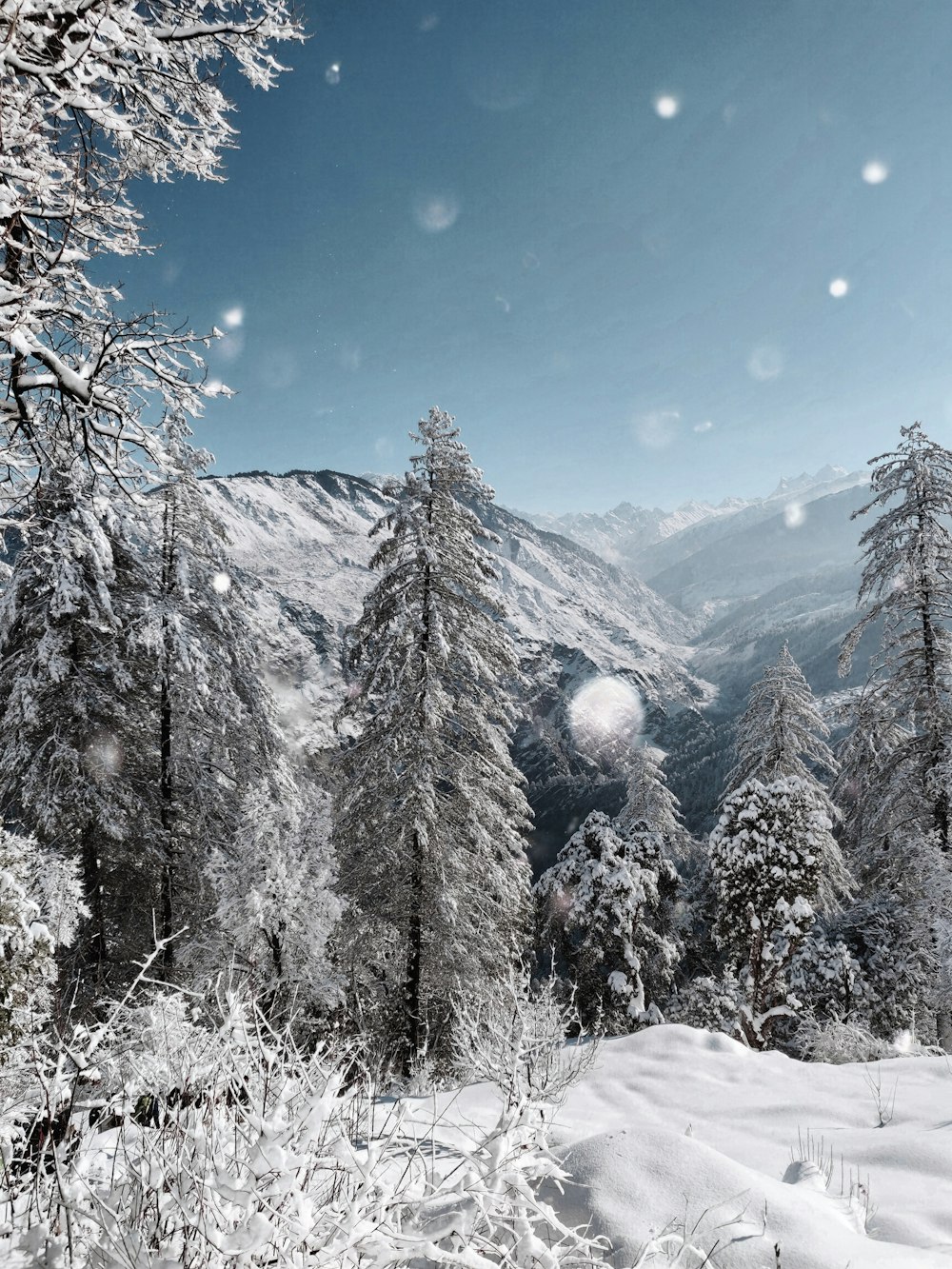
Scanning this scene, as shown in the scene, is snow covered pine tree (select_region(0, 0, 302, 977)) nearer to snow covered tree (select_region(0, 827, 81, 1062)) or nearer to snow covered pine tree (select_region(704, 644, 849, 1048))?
snow covered tree (select_region(0, 827, 81, 1062))

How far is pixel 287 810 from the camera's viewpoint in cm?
1370

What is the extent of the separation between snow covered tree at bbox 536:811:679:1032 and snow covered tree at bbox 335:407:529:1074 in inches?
208

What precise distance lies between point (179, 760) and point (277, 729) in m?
2.60

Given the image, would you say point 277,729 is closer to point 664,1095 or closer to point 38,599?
point 38,599

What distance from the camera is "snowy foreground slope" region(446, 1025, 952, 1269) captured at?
257 cm

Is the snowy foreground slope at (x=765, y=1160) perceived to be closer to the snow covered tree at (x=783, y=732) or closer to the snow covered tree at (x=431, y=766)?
the snow covered tree at (x=431, y=766)

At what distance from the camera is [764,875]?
12305mm

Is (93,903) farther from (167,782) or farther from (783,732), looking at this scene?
(783,732)

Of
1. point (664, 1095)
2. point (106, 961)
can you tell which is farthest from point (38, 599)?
point (664, 1095)

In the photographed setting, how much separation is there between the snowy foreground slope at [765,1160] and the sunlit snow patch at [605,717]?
96.4 m

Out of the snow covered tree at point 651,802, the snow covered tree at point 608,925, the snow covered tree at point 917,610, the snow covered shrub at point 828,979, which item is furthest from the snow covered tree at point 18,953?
the snow covered tree at point 651,802

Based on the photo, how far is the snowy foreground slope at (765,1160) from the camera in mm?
2570

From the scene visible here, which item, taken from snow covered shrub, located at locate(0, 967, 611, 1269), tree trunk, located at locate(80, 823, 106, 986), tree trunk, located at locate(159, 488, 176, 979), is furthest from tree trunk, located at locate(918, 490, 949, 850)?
tree trunk, located at locate(80, 823, 106, 986)

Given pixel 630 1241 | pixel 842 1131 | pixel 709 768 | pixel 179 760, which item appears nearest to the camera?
pixel 630 1241
